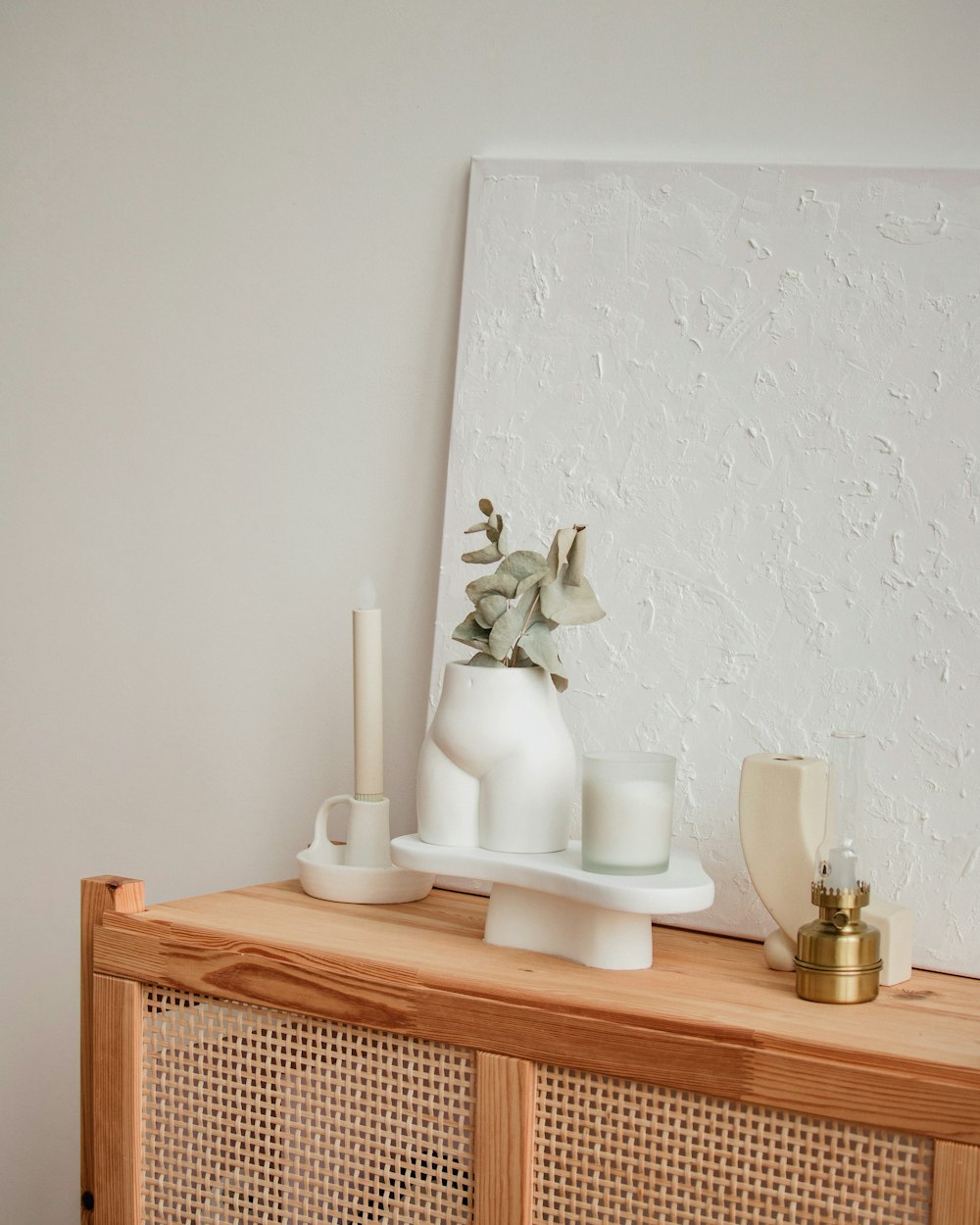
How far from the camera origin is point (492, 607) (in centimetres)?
107

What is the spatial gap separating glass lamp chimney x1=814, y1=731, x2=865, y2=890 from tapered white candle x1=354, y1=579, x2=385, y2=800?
1.49ft

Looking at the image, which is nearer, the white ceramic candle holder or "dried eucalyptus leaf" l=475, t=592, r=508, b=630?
"dried eucalyptus leaf" l=475, t=592, r=508, b=630

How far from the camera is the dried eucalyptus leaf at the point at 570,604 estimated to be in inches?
41.1

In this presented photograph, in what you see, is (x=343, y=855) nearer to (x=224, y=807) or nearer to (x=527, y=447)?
(x=224, y=807)

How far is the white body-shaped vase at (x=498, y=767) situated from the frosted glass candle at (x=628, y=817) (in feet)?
0.18

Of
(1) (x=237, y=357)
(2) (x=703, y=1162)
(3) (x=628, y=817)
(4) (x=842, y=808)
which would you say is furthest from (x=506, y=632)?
(1) (x=237, y=357)

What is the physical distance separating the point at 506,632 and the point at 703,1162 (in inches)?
17.1

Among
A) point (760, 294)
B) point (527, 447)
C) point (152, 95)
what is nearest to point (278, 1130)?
point (527, 447)

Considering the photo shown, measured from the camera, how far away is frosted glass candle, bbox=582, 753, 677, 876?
97 centimetres

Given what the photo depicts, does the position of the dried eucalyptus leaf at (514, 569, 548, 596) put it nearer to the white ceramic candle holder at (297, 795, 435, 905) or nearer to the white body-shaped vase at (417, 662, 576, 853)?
the white body-shaped vase at (417, 662, 576, 853)

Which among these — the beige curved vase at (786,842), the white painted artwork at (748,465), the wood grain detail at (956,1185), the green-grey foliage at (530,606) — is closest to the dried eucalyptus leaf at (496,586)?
the green-grey foliage at (530,606)

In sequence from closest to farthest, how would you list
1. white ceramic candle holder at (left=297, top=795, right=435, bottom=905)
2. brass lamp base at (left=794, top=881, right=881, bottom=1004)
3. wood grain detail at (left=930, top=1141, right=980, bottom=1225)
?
wood grain detail at (left=930, top=1141, right=980, bottom=1225) → brass lamp base at (left=794, top=881, right=881, bottom=1004) → white ceramic candle holder at (left=297, top=795, right=435, bottom=905)

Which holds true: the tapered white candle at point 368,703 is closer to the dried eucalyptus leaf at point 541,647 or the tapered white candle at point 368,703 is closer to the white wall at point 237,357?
the white wall at point 237,357

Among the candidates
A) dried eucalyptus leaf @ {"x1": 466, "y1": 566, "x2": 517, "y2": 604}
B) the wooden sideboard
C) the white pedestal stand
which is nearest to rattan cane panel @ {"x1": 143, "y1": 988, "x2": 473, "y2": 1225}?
the wooden sideboard
